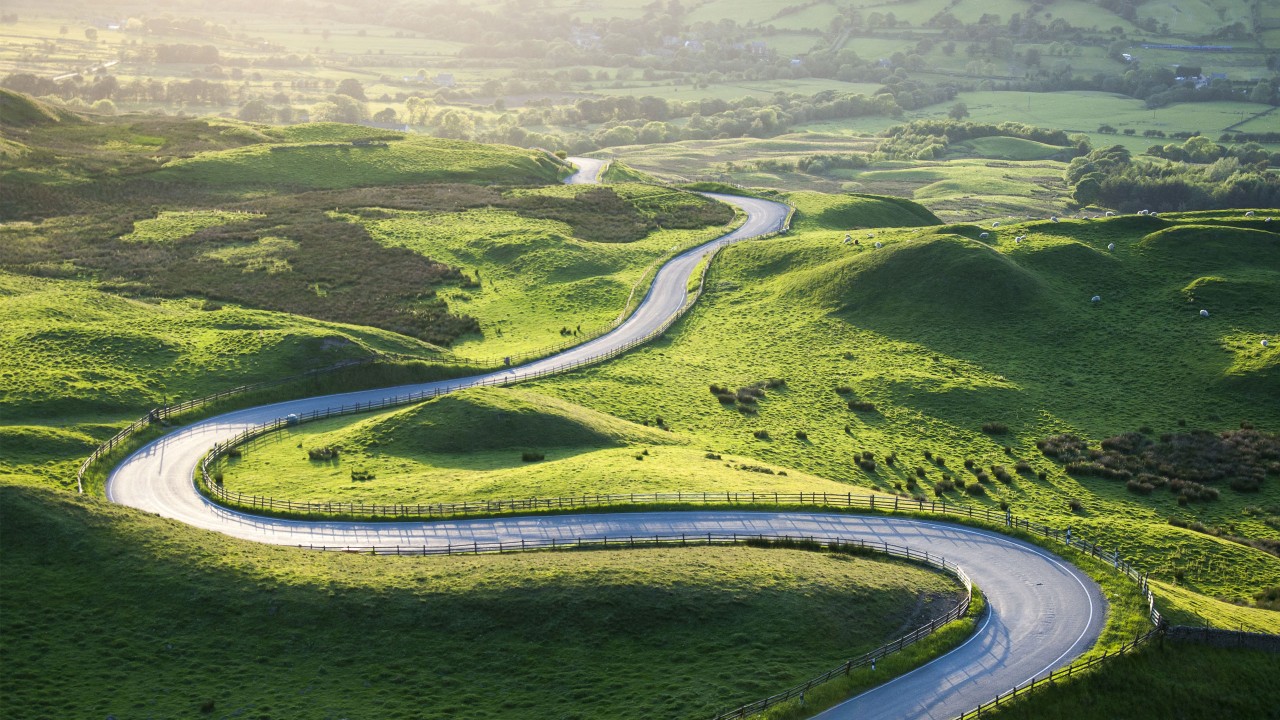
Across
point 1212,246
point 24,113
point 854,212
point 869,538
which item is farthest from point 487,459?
point 24,113

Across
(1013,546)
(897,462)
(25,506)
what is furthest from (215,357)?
(1013,546)

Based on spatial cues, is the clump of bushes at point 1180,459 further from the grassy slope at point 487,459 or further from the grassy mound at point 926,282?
the grassy mound at point 926,282

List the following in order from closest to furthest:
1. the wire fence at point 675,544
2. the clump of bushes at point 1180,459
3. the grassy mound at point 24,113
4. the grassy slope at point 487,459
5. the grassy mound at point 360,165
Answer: the wire fence at point 675,544
the grassy slope at point 487,459
the clump of bushes at point 1180,459
the grassy mound at point 360,165
the grassy mound at point 24,113

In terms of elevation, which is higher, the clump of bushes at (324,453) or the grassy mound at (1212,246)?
the grassy mound at (1212,246)

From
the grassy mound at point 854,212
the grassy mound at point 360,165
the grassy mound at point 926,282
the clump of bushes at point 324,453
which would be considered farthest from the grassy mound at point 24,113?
the grassy mound at point 926,282

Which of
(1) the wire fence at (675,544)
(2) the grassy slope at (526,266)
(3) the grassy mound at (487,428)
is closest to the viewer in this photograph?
(1) the wire fence at (675,544)

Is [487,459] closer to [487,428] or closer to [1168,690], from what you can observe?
[487,428]

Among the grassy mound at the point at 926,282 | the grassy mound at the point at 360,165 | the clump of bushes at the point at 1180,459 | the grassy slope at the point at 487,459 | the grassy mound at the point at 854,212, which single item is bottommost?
the clump of bushes at the point at 1180,459
